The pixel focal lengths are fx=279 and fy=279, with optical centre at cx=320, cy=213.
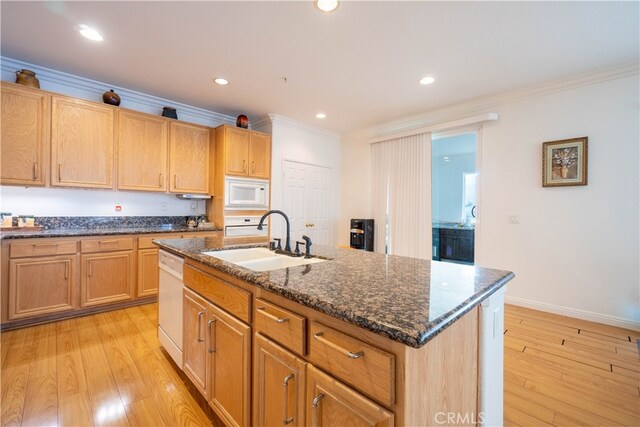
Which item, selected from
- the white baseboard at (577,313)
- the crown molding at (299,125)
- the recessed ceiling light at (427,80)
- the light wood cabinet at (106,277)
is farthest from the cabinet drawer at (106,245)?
the white baseboard at (577,313)

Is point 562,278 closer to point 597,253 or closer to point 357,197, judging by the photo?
point 597,253

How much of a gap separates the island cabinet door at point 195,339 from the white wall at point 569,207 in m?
Answer: 3.47

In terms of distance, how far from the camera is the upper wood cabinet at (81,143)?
→ 2.88 metres

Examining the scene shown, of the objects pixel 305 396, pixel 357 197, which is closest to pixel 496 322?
pixel 305 396

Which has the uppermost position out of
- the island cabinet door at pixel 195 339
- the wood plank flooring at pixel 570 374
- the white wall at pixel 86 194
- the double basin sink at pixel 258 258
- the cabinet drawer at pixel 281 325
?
the white wall at pixel 86 194

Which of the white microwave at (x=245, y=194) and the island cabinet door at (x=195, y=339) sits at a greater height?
the white microwave at (x=245, y=194)

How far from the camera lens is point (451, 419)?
90cm

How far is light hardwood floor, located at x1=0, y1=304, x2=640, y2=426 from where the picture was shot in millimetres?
1576

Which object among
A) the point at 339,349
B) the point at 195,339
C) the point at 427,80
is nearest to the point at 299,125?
the point at 427,80

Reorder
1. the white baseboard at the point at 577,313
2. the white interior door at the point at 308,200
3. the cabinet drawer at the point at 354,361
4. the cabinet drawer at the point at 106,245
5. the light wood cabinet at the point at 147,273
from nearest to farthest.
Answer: the cabinet drawer at the point at 354,361 < the white baseboard at the point at 577,313 < the cabinet drawer at the point at 106,245 < the light wood cabinet at the point at 147,273 < the white interior door at the point at 308,200

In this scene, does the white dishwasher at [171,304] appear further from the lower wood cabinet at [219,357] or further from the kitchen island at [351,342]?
the kitchen island at [351,342]

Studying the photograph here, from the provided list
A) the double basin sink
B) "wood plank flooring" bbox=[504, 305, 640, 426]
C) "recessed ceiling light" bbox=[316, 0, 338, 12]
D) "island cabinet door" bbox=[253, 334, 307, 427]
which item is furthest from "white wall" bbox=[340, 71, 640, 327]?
"island cabinet door" bbox=[253, 334, 307, 427]

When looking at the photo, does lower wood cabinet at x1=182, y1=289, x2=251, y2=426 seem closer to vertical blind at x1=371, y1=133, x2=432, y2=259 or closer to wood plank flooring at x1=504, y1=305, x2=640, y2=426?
wood plank flooring at x1=504, y1=305, x2=640, y2=426

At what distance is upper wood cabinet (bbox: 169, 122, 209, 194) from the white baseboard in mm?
4307
